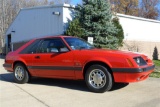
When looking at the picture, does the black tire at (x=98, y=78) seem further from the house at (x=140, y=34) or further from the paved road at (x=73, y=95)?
the house at (x=140, y=34)

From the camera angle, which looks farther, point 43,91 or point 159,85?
point 159,85

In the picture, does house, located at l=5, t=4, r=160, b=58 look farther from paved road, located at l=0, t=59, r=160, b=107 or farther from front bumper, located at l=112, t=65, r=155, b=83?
front bumper, located at l=112, t=65, r=155, b=83

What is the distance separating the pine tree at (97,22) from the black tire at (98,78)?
29.7 ft

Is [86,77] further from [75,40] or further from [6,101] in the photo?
[6,101]

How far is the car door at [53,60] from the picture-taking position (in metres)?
7.99

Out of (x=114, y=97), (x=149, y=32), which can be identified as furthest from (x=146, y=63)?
(x=149, y=32)

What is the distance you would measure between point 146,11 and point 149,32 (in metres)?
29.3

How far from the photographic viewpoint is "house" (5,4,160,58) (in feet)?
60.0

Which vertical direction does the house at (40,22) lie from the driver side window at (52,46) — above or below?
above

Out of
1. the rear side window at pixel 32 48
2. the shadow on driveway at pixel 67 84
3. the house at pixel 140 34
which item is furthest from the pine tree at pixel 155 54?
the rear side window at pixel 32 48

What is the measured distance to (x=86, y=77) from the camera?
7691 millimetres

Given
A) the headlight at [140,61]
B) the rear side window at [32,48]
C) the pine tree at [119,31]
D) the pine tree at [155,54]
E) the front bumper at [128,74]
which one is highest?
the pine tree at [119,31]

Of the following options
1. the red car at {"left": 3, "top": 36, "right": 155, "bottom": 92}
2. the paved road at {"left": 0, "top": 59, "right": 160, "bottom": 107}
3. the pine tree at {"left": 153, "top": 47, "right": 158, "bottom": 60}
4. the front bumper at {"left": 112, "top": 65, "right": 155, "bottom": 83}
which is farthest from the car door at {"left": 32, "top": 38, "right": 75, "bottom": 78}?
the pine tree at {"left": 153, "top": 47, "right": 158, "bottom": 60}

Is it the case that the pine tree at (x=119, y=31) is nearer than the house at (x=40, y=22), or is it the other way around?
the house at (x=40, y=22)
